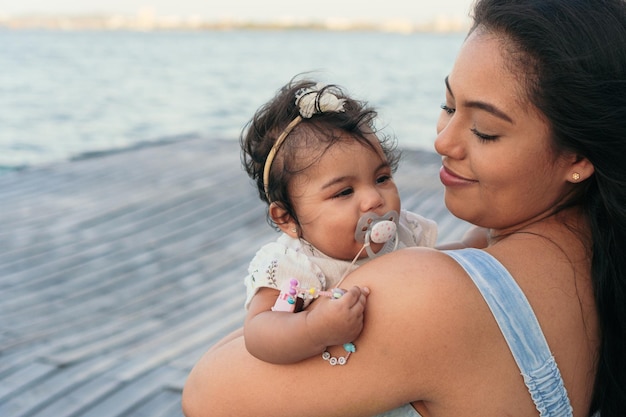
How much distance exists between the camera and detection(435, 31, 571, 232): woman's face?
1.56 m

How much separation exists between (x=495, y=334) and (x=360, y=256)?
0.55 m

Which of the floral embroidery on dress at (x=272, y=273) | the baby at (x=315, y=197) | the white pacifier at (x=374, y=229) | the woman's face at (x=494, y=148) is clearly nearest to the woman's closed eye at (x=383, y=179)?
the baby at (x=315, y=197)

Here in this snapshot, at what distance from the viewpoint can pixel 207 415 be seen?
1689mm

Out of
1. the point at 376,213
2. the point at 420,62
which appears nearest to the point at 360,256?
the point at 376,213

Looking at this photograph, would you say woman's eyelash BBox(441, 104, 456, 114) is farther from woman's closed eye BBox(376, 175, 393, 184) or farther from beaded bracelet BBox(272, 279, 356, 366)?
beaded bracelet BBox(272, 279, 356, 366)

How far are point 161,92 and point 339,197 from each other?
75.7 feet

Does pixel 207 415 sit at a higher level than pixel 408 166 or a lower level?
higher

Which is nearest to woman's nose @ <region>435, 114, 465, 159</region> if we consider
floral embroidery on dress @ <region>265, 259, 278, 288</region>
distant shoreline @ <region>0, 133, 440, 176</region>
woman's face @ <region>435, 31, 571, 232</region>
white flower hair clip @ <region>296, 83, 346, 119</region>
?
woman's face @ <region>435, 31, 571, 232</region>

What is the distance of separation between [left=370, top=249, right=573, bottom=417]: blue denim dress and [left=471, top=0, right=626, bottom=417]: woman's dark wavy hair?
19cm

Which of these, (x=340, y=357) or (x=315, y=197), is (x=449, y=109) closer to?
(x=315, y=197)

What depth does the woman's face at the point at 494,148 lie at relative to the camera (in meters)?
1.56

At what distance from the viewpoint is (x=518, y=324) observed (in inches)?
56.7

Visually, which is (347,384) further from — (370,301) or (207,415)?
(207,415)

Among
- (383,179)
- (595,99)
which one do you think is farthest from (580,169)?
(383,179)
